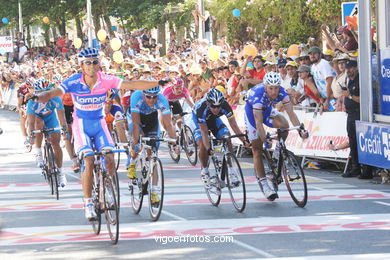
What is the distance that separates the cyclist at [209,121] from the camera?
41.9 ft

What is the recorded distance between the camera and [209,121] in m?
13.2

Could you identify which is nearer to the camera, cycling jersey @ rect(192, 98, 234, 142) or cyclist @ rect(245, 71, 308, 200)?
cyclist @ rect(245, 71, 308, 200)

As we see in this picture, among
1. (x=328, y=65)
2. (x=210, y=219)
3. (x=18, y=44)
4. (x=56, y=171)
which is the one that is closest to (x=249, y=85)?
(x=328, y=65)

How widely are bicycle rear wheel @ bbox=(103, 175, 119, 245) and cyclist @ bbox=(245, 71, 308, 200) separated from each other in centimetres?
297

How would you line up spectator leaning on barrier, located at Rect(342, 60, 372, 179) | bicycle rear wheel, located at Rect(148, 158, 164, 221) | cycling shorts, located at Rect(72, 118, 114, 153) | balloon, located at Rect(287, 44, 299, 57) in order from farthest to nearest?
1. balloon, located at Rect(287, 44, 299, 57)
2. spectator leaning on barrier, located at Rect(342, 60, 372, 179)
3. bicycle rear wheel, located at Rect(148, 158, 164, 221)
4. cycling shorts, located at Rect(72, 118, 114, 153)

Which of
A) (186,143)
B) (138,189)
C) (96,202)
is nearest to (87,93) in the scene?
(96,202)

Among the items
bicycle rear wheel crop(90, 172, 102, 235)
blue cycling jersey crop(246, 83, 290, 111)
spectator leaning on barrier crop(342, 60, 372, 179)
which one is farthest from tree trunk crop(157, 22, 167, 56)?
bicycle rear wheel crop(90, 172, 102, 235)

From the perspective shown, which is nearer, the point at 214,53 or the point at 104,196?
the point at 104,196

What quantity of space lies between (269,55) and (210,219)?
9.59 metres

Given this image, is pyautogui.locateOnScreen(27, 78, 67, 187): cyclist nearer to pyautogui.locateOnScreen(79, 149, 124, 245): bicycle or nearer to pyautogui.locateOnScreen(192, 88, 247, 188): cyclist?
pyautogui.locateOnScreen(192, 88, 247, 188): cyclist

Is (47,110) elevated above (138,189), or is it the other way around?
(47,110)

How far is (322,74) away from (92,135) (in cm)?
755

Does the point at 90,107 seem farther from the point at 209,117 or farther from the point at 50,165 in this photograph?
the point at 50,165

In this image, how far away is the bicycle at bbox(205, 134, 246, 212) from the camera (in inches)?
481
